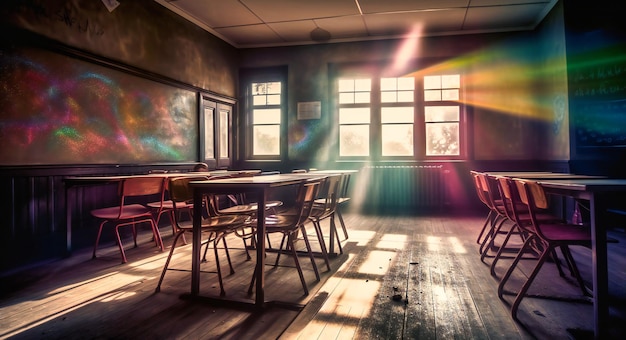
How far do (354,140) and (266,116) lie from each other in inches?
75.4

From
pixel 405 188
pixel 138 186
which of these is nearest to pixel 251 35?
pixel 405 188

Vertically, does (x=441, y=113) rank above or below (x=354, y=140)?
above

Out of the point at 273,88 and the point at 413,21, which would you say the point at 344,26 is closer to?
the point at 413,21

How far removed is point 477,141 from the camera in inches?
251

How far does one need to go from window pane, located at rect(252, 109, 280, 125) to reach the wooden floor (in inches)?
166

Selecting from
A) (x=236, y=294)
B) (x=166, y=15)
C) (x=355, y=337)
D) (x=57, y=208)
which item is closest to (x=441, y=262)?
(x=355, y=337)

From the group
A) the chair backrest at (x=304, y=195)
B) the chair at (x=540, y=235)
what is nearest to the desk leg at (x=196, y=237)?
the chair backrest at (x=304, y=195)

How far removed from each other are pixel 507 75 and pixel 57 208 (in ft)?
23.1

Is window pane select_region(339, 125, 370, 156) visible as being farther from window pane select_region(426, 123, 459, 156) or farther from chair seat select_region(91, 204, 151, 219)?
chair seat select_region(91, 204, 151, 219)

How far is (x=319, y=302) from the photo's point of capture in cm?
226

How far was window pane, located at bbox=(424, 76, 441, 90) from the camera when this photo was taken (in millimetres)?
6633

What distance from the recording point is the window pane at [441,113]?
658cm

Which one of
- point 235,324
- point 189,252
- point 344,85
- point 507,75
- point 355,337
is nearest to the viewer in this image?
point 355,337

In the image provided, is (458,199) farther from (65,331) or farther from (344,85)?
(65,331)
